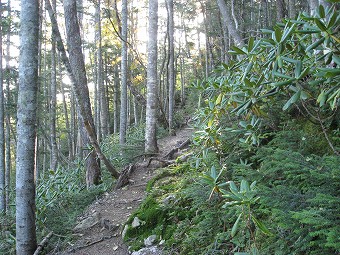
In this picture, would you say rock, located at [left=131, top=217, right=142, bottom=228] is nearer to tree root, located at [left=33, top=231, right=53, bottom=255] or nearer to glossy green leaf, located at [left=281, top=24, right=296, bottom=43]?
tree root, located at [left=33, top=231, right=53, bottom=255]

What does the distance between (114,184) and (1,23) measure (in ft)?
28.4

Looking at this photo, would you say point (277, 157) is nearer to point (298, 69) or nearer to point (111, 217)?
point (298, 69)

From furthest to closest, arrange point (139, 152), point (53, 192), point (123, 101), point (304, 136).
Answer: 1. point (123, 101)
2. point (139, 152)
3. point (53, 192)
4. point (304, 136)

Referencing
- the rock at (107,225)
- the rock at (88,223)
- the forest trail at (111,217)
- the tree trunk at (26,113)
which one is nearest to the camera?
the tree trunk at (26,113)

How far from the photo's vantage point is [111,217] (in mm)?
5906

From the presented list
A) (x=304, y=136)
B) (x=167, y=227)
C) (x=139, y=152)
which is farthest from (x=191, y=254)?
(x=139, y=152)

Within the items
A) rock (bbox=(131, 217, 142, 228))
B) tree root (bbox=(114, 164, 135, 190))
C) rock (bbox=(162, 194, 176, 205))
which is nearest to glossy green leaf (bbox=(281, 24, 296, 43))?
rock (bbox=(162, 194, 176, 205))

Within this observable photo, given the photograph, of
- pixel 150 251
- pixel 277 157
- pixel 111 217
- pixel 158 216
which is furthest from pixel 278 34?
pixel 111 217

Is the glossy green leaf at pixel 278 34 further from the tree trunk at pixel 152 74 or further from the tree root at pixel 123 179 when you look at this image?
the tree trunk at pixel 152 74

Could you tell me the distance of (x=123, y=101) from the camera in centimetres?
1142

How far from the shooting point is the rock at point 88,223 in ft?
18.7

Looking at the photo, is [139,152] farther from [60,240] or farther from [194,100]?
[194,100]

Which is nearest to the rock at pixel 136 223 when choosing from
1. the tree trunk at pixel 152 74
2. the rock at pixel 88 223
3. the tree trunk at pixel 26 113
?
the rock at pixel 88 223

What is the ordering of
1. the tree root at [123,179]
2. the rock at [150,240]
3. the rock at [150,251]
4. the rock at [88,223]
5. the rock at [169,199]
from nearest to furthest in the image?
the rock at [150,251]
the rock at [150,240]
the rock at [169,199]
the rock at [88,223]
the tree root at [123,179]
